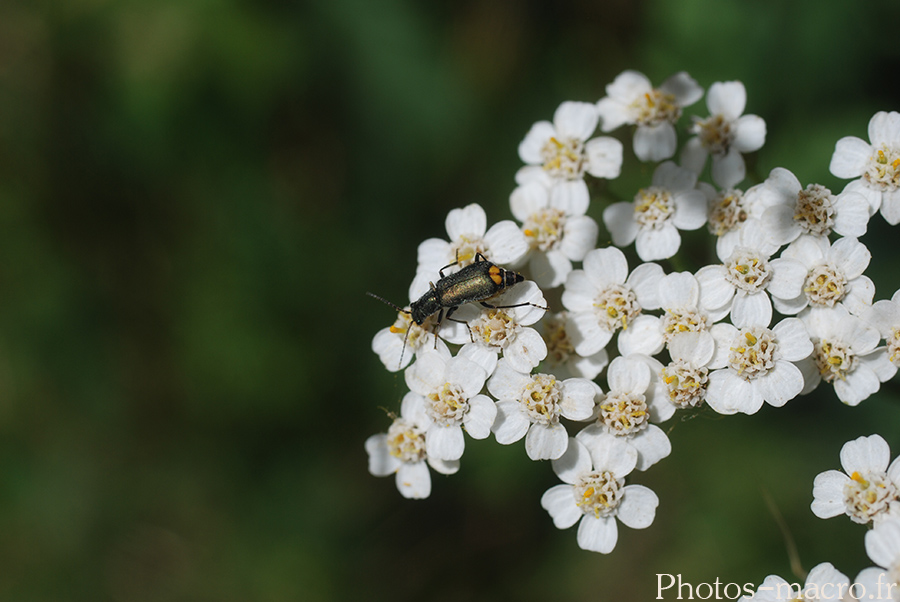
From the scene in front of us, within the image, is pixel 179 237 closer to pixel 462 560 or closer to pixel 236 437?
pixel 236 437

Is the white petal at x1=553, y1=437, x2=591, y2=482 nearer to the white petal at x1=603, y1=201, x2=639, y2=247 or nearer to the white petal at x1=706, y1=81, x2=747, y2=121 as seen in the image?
the white petal at x1=603, y1=201, x2=639, y2=247

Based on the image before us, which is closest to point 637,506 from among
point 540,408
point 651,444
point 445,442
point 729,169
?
point 651,444

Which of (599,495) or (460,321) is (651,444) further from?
(460,321)

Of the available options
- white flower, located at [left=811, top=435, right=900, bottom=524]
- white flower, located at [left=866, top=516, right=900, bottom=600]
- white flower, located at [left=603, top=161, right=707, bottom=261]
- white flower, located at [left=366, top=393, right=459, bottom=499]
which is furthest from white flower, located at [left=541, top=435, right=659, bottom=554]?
white flower, located at [left=603, top=161, right=707, bottom=261]

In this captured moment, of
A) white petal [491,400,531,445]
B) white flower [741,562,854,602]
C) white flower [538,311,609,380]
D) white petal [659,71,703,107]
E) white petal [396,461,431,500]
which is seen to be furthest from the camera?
white petal [659,71,703,107]

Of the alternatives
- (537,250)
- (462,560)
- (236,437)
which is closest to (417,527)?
(462,560)

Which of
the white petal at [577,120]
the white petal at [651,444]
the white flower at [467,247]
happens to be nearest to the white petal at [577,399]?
the white petal at [651,444]
